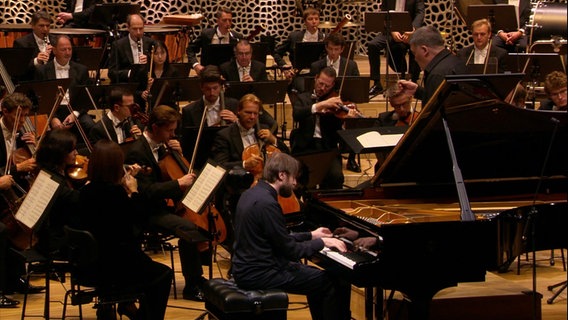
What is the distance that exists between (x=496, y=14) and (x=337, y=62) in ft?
5.60

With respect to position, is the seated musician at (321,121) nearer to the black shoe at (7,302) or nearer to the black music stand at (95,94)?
the black music stand at (95,94)

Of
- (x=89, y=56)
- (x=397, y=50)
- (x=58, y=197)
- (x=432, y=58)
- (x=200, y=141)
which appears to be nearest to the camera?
(x=58, y=197)

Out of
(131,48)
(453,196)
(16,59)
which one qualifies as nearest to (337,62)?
(131,48)

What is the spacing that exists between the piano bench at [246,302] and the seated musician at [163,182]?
1.09 meters

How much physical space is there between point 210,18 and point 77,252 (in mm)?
8896

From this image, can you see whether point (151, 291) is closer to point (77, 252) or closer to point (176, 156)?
point (77, 252)

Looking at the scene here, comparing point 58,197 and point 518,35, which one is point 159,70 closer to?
point 518,35

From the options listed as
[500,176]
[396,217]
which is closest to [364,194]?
[396,217]

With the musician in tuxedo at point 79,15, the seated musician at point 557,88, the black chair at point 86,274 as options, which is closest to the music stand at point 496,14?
the seated musician at point 557,88

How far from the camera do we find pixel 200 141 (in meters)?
7.01

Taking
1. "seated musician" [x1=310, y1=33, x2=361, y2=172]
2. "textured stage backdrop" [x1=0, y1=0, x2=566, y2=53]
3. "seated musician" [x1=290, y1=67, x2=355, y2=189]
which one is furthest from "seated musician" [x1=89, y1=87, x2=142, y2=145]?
"textured stage backdrop" [x1=0, y1=0, x2=566, y2=53]

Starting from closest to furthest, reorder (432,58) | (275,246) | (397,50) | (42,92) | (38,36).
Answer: (275,246) < (432,58) < (42,92) < (38,36) < (397,50)

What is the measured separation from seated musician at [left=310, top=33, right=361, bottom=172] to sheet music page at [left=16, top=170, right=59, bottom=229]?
468cm

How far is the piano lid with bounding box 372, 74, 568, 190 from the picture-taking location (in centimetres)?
473
